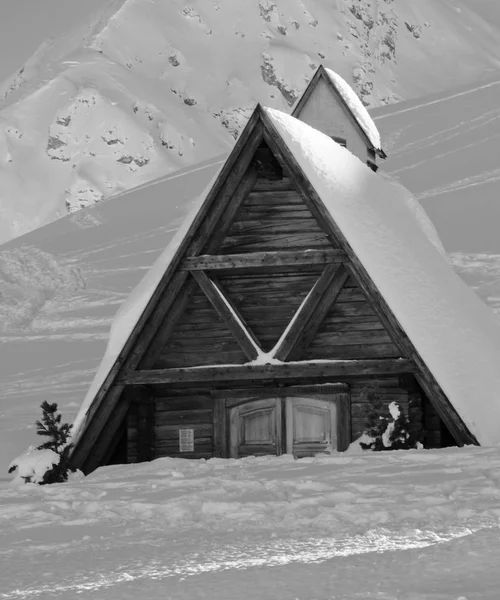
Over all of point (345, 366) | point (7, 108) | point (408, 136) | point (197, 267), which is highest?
point (7, 108)

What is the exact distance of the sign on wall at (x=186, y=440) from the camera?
14305 millimetres

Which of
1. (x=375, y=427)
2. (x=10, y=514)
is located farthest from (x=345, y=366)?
(x=10, y=514)

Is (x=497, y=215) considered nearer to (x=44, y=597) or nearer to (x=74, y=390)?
(x=74, y=390)

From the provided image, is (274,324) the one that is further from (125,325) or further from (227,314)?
(125,325)

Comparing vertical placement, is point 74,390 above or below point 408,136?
below

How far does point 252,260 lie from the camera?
1328 cm

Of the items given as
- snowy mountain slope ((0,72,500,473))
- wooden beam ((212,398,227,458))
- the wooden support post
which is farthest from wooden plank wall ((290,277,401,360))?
snowy mountain slope ((0,72,500,473))

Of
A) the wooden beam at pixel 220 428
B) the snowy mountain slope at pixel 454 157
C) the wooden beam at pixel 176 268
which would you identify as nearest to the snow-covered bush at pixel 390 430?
the wooden beam at pixel 220 428

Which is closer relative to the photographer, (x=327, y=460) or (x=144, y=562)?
(x=144, y=562)

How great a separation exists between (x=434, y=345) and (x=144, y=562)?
20.7 ft

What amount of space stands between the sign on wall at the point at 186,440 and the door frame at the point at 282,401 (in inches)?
11.7

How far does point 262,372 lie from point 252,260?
1.24 metres

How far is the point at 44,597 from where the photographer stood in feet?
19.8

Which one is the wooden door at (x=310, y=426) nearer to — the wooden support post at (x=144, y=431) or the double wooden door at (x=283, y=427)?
the double wooden door at (x=283, y=427)
